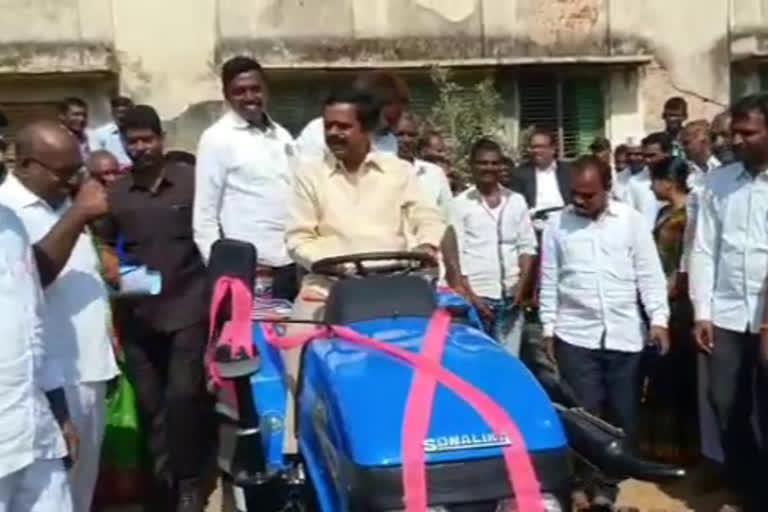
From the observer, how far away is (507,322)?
7684 mm

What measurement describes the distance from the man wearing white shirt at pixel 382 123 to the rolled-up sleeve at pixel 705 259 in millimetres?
1522

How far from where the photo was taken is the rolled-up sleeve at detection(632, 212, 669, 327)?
20.3 feet

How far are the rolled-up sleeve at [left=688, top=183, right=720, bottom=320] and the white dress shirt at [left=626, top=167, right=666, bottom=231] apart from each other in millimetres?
2170

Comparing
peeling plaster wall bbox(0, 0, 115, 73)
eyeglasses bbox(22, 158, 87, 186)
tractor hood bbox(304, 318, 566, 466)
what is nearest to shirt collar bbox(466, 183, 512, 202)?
tractor hood bbox(304, 318, 566, 466)

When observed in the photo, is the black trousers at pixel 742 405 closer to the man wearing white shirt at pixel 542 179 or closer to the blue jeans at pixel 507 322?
the blue jeans at pixel 507 322

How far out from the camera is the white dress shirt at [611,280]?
6164 millimetres

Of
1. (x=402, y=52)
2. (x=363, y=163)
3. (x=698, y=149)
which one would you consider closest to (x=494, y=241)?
(x=698, y=149)

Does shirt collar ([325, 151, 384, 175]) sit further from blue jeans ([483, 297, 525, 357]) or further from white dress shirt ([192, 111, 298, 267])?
blue jeans ([483, 297, 525, 357])

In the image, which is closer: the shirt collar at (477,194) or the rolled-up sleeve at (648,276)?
the rolled-up sleeve at (648,276)

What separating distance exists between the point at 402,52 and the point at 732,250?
29.3 feet

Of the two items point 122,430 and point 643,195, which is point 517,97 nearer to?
point 643,195

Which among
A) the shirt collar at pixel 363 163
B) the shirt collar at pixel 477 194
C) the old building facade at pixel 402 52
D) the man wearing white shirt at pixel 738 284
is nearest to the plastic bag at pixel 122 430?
the shirt collar at pixel 363 163

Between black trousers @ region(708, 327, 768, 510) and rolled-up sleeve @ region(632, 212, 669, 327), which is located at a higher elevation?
rolled-up sleeve @ region(632, 212, 669, 327)

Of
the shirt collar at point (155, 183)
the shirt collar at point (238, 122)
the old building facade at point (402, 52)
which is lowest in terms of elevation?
the shirt collar at point (155, 183)
